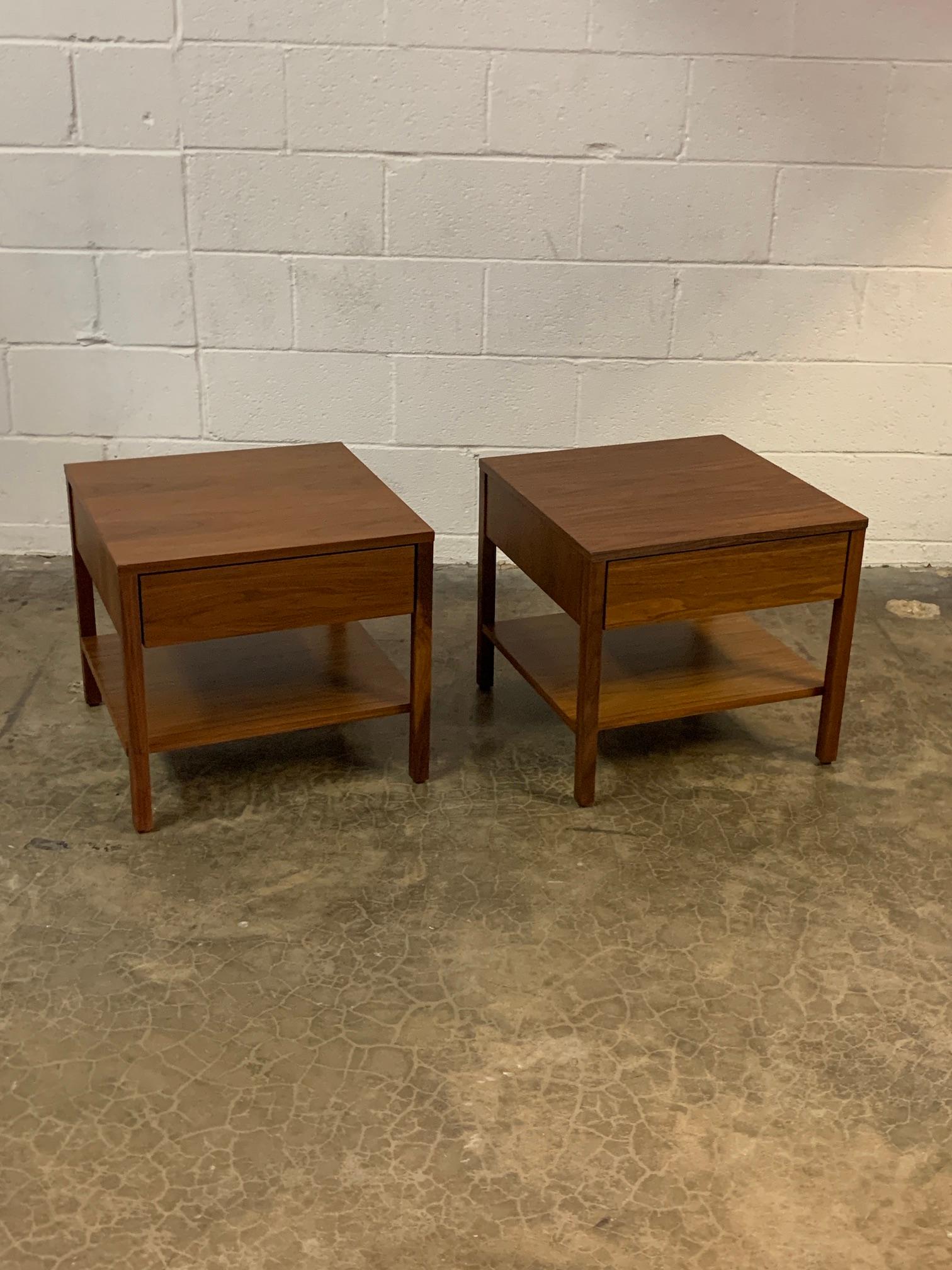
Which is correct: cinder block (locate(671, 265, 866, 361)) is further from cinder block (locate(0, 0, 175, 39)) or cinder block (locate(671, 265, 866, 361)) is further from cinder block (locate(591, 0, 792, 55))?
cinder block (locate(0, 0, 175, 39))

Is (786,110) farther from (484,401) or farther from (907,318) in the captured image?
(484,401)

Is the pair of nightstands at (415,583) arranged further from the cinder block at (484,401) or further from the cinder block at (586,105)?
the cinder block at (586,105)

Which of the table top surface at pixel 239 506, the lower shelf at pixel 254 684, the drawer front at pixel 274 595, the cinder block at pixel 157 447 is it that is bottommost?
the lower shelf at pixel 254 684

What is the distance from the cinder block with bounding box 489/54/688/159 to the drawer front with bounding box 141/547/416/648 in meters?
1.38

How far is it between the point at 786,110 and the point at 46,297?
1.83 meters

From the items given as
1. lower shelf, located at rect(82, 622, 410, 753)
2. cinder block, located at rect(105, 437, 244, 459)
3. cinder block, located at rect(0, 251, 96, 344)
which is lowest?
lower shelf, located at rect(82, 622, 410, 753)

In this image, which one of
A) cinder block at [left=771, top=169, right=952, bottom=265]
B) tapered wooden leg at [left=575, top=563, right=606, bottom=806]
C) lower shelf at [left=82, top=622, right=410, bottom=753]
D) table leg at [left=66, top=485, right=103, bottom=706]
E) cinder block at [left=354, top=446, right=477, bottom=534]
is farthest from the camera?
cinder block at [left=354, top=446, right=477, bottom=534]

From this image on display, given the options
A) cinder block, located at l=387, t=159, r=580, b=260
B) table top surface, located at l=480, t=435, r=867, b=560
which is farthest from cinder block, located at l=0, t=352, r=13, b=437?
table top surface, located at l=480, t=435, r=867, b=560

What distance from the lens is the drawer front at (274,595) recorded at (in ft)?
6.97

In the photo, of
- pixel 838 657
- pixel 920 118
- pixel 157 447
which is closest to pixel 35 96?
pixel 157 447

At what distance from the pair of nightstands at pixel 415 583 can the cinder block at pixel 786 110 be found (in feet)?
2.94

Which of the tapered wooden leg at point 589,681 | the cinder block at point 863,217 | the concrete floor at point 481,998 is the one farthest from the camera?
the cinder block at point 863,217

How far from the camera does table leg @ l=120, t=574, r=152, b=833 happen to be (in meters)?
2.09

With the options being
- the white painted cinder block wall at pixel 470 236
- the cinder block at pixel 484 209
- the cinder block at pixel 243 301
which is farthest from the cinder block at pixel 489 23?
the cinder block at pixel 243 301
